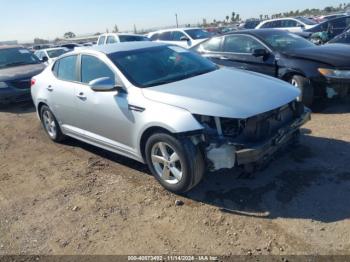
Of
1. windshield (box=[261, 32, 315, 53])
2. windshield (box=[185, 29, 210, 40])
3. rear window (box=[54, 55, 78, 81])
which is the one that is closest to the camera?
rear window (box=[54, 55, 78, 81])

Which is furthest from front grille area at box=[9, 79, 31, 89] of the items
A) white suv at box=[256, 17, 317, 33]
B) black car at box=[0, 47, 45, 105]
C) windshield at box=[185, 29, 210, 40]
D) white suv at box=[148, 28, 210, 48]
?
white suv at box=[256, 17, 317, 33]

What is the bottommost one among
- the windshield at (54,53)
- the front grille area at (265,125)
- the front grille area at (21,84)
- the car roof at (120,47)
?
the windshield at (54,53)

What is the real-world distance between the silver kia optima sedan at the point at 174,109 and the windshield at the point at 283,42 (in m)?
2.67

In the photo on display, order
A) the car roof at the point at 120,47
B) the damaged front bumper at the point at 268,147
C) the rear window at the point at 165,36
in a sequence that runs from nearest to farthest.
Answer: the damaged front bumper at the point at 268,147
the car roof at the point at 120,47
the rear window at the point at 165,36

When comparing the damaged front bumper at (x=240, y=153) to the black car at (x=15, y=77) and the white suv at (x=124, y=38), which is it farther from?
the white suv at (x=124, y=38)

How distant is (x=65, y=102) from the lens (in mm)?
5598

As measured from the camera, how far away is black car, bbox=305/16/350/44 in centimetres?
1591

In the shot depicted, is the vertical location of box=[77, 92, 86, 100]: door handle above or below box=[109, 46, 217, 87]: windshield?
below

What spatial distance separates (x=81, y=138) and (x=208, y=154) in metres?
2.46

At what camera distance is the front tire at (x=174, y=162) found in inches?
154

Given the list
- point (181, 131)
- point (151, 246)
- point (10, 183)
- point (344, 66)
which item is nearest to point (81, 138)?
point (10, 183)

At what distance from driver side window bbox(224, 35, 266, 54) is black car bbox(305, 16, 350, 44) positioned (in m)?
9.12

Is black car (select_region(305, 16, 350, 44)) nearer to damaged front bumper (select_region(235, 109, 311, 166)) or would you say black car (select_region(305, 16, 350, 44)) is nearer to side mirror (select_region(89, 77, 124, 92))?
damaged front bumper (select_region(235, 109, 311, 166))

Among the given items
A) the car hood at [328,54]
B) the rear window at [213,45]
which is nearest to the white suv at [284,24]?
the rear window at [213,45]
